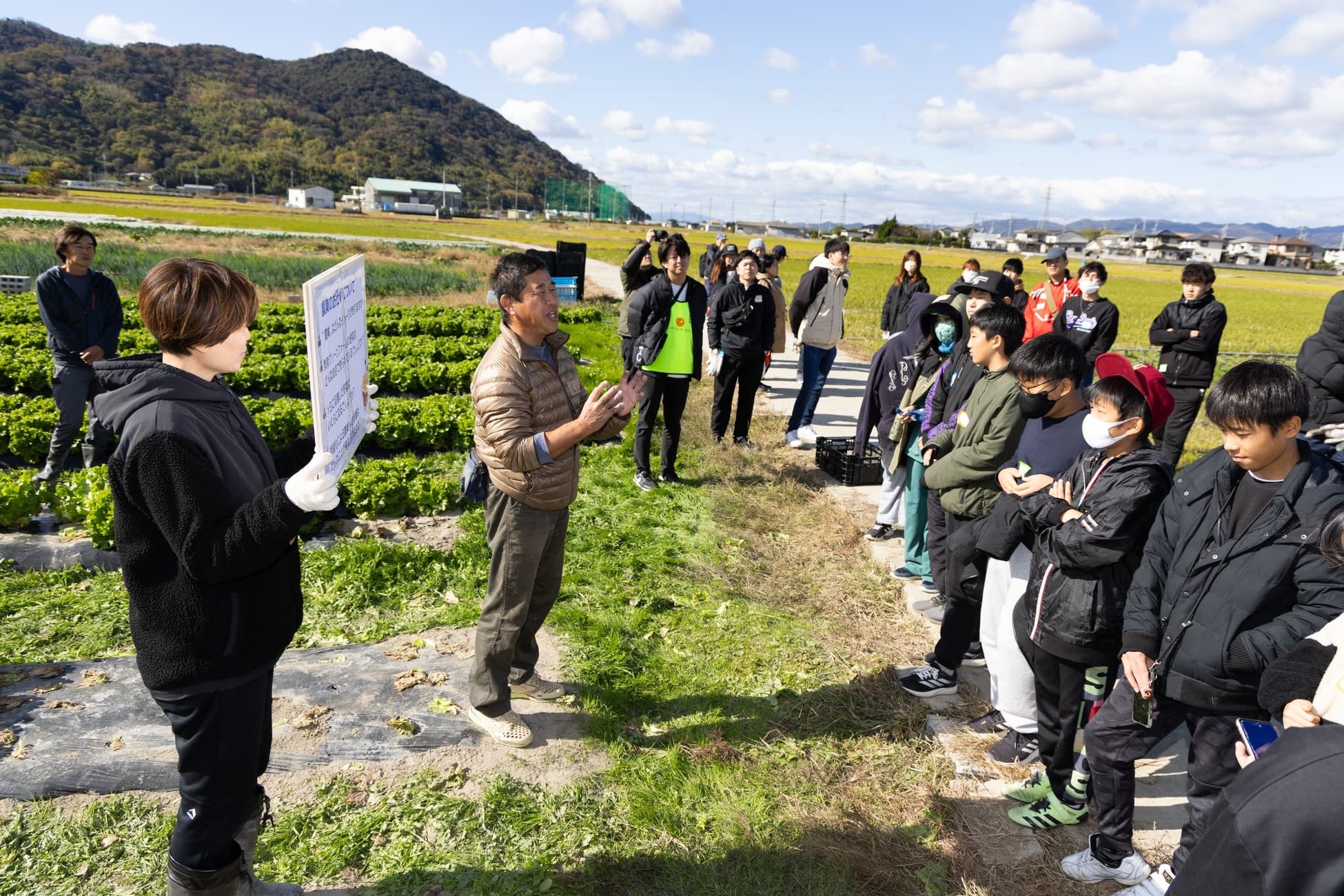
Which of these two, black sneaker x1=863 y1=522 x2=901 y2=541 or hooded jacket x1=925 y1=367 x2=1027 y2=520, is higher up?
hooded jacket x1=925 y1=367 x2=1027 y2=520

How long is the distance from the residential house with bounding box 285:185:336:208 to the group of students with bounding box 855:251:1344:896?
138 meters

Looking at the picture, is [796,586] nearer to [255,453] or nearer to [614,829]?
[614,829]

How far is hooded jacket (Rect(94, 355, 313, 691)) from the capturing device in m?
2.14

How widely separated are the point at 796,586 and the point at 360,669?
3305 mm

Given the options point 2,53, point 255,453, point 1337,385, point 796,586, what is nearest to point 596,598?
point 796,586

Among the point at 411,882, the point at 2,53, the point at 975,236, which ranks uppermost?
the point at 2,53

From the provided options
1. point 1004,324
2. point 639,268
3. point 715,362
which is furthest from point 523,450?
point 639,268

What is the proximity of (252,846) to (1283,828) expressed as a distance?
3186 mm

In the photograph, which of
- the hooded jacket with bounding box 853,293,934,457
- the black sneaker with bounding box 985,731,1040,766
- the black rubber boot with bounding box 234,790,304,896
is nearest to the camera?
the black rubber boot with bounding box 234,790,304,896

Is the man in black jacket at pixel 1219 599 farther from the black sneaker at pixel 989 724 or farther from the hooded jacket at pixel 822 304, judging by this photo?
the hooded jacket at pixel 822 304

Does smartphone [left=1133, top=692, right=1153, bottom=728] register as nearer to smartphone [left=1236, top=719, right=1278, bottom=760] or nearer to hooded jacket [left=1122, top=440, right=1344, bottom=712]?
hooded jacket [left=1122, top=440, right=1344, bottom=712]

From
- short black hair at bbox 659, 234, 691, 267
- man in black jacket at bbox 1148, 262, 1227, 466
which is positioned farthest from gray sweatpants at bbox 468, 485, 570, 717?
man in black jacket at bbox 1148, 262, 1227, 466

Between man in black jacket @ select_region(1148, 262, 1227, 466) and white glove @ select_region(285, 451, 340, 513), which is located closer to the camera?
white glove @ select_region(285, 451, 340, 513)

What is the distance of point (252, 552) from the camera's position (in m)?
2.17
